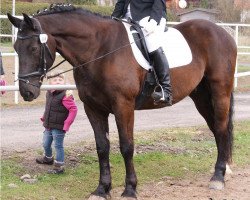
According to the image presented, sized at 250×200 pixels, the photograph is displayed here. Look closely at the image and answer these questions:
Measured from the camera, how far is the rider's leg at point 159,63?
6.50 m

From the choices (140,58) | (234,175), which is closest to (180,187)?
(234,175)

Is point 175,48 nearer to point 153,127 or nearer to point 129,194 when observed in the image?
point 129,194

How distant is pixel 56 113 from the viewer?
7047 millimetres

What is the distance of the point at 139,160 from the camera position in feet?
25.9

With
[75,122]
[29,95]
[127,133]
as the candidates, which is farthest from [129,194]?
[75,122]

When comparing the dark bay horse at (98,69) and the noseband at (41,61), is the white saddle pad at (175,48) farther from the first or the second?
the noseband at (41,61)

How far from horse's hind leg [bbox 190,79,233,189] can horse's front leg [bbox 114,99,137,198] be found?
124cm

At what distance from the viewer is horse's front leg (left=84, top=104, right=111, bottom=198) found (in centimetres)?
647

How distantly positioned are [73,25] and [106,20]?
1.62 feet

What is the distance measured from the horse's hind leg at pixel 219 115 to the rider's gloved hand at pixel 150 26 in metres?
1.38

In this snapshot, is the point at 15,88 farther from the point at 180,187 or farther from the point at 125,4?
the point at 180,187

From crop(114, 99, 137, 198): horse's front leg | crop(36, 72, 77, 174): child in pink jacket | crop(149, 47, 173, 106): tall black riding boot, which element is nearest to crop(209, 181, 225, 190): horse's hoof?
crop(114, 99, 137, 198): horse's front leg

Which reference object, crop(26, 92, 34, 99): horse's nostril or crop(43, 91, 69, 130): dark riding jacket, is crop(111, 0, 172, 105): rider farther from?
crop(26, 92, 34, 99): horse's nostril

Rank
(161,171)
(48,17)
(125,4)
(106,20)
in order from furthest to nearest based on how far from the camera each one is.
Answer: (161,171) < (125,4) < (106,20) < (48,17)
